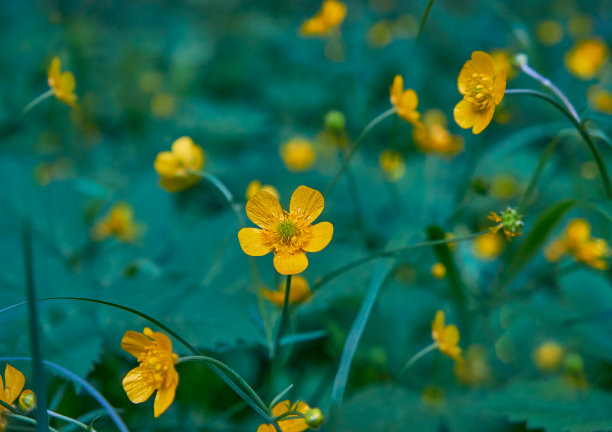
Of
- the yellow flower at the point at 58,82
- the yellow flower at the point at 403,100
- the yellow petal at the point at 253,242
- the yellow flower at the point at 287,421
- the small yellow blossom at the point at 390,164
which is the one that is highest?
the yellow flower at the point at 58,82

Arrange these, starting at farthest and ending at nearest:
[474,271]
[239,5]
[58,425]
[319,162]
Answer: [239,5]
[319,162]
[474,271]
[58,425]

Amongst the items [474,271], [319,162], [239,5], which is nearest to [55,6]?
[239,5]

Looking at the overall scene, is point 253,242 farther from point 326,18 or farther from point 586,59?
point 586,59

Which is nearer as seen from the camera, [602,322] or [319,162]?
[602,322]

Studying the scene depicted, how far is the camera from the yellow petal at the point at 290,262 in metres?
0.92

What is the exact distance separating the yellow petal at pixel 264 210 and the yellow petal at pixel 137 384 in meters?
0.37

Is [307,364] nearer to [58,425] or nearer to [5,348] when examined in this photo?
[58,425]

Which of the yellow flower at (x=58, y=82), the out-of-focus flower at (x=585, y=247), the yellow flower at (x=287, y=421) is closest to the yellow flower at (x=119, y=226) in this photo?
the yellow flower at (x=58, y=82)

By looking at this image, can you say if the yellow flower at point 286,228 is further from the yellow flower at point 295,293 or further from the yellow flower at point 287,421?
the yellow flower at point 287,421

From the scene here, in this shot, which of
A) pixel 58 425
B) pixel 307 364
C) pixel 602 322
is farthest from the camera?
pixel 307 364

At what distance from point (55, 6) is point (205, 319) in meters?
3.89

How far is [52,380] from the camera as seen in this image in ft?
4.50

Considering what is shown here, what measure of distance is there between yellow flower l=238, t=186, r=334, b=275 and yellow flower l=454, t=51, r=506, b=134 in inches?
14.9

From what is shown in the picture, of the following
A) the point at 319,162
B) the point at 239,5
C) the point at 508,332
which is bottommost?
the point at 508,332
